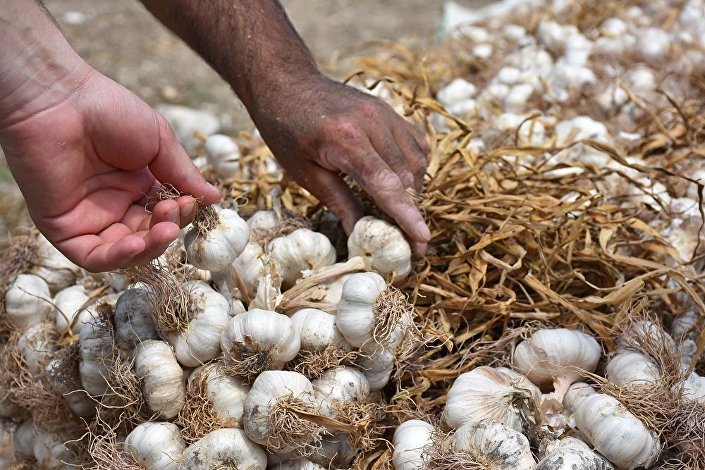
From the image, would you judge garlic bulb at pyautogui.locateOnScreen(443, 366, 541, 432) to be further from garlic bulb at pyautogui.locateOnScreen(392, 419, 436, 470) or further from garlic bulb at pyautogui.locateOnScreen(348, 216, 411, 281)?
garlic bulb at pyautogui.locateOnScreen(348, 216, 411, 281)

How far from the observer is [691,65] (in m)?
2.44

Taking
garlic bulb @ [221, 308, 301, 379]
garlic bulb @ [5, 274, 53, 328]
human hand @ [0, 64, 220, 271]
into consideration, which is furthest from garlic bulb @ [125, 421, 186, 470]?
garlic bulb @ [5, 274, 53, 328]

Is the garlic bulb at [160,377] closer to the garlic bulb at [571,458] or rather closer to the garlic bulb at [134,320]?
the garlic bulb at [134,320]

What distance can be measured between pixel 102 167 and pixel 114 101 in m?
0.13

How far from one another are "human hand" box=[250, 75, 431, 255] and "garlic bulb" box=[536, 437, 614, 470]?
18.4 inches

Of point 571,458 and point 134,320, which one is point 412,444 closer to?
point 571,458

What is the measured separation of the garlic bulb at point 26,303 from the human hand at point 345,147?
1.97 feet

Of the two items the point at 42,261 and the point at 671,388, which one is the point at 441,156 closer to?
the point at 671,388

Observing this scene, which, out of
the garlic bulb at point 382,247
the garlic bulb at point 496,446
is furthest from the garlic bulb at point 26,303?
the garlic bulb at point 496,446

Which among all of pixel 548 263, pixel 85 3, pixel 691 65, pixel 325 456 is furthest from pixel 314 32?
pixel 325 456

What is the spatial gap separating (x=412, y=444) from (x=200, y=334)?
402 millimetres

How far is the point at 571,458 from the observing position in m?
1.12

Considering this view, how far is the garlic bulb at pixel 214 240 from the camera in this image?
1.27 meters

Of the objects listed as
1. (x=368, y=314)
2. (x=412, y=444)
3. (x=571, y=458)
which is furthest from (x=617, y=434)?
(x=368, y=314)
